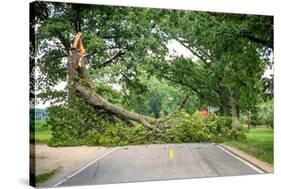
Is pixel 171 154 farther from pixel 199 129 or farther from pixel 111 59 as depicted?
pixel 111 59

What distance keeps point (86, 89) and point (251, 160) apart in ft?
11.0

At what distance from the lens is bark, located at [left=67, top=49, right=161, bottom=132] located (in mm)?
10117

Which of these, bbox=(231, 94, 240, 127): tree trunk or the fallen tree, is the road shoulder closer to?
the fallen tree

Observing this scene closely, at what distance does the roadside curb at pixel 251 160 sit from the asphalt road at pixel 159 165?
0.38ft

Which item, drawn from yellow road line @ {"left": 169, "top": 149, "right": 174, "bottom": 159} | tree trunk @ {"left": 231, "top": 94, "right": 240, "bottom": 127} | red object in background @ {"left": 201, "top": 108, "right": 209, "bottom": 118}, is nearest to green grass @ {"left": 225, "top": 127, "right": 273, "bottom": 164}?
tree trunk @ {"left": 231, "top": 94, "right": 240, "bottom": 127}

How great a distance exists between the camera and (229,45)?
37.4 feet

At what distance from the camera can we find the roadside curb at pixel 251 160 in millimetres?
11250

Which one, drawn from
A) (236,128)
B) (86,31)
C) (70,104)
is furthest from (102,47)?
(236,128)

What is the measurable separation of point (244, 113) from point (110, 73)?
2.68 m

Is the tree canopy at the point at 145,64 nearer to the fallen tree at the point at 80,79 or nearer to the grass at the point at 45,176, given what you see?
the fallen tree at the point at 80,79

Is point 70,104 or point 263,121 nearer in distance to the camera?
point 70,104

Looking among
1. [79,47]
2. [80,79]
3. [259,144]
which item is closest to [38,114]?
[80,79]

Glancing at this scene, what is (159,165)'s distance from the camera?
1051 cm
